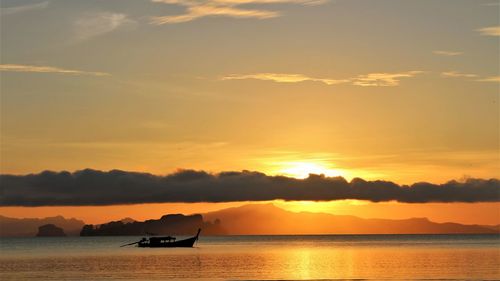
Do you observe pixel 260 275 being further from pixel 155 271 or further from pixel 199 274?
pixel 155 271

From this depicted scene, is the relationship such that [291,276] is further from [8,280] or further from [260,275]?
[8,280]

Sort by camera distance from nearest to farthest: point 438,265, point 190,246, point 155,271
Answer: point 155,271, point 438,265, point 190,246

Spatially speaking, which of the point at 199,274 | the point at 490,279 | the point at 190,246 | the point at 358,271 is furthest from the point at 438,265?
the point at 190,246

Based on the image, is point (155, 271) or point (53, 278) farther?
point (155, 271)

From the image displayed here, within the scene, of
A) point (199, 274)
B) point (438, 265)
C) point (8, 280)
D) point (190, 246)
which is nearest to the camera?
point (8, 280)

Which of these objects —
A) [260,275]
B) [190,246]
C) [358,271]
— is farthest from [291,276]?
[190,246]

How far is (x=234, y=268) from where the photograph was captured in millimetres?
105438

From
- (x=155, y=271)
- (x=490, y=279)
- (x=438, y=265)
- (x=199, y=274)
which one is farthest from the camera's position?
(x=438, y=265)

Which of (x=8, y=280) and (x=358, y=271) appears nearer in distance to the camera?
(x=8, y=280)

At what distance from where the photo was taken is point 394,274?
91.1 metres

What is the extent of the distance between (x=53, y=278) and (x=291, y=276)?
26.7 meters

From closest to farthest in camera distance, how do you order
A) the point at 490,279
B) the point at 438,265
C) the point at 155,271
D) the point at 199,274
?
the point at 490,279
the point at 199,274
the point at 155,271
the point at 438,265

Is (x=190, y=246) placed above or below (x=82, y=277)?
above

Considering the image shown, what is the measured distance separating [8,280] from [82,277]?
326 inches
